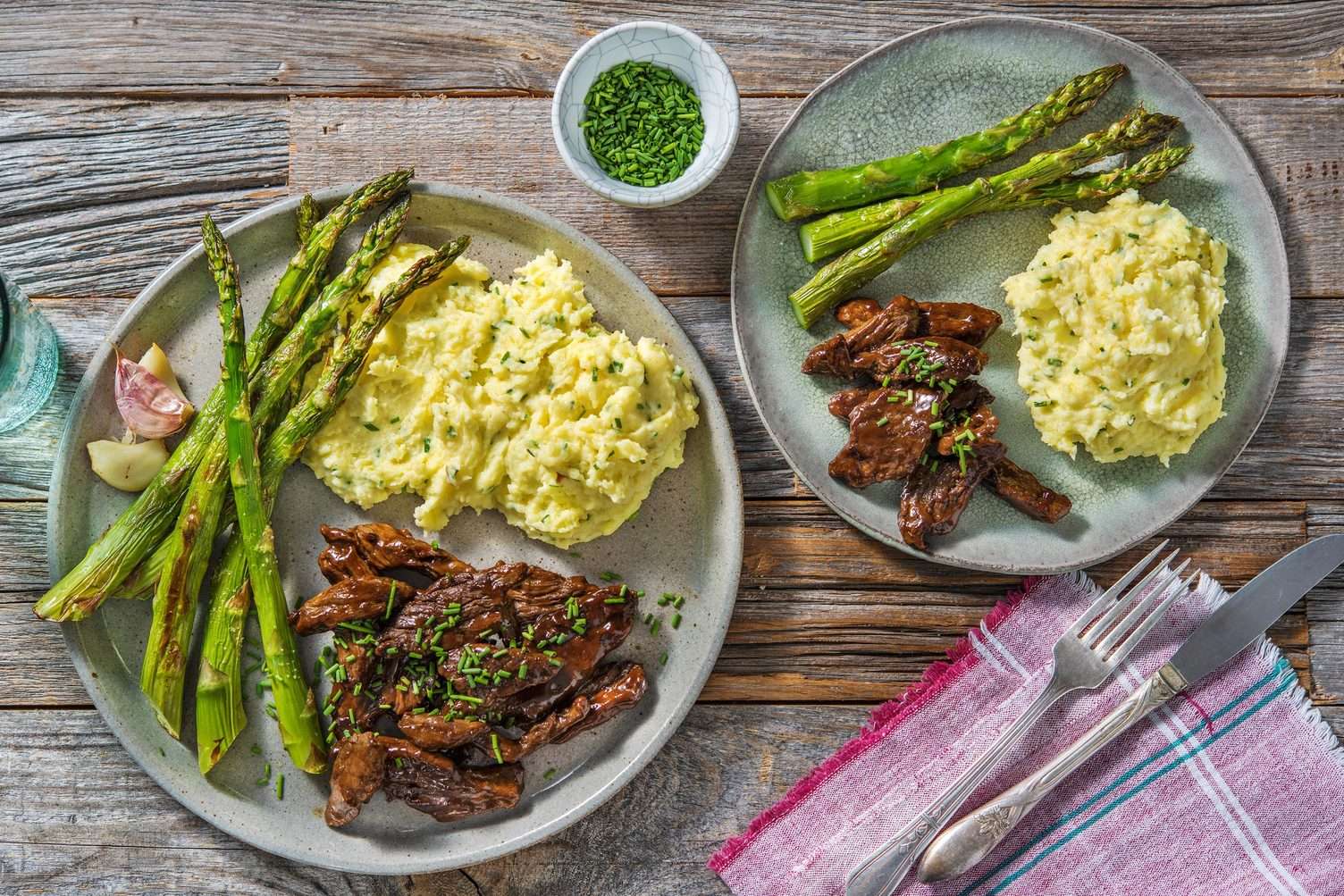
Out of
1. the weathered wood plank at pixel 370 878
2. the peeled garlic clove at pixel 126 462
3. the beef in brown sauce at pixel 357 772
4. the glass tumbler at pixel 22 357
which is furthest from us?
the weathered wood plank at pixel 370 878

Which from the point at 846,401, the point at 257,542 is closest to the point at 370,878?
the point at 257,542

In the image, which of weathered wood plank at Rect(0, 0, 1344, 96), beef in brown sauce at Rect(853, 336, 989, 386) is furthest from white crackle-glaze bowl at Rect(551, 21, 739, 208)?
beef in brown sauce at Rect(853, 336, 989, 386)

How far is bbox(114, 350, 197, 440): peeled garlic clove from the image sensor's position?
4.27m

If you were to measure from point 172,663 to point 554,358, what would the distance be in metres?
2.19

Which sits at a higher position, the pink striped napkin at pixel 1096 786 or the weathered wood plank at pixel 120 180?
the weathered wood plank at pixel 120 180

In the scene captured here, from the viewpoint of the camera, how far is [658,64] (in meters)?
4.43

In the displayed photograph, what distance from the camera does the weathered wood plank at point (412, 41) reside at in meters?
4.70

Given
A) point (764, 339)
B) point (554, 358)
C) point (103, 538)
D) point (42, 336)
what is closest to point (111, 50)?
point (42, 336)

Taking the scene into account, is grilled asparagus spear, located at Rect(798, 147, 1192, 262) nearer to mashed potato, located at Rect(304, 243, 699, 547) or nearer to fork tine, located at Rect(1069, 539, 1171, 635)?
mashed potato, located at Rect(304, 243, 699, 547)

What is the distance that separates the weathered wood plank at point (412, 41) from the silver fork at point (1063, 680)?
258 centimetres

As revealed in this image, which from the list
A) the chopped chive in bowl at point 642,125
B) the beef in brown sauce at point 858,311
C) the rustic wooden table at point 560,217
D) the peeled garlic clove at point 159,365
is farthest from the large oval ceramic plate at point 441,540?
the beef in brown sauce at point 858,311

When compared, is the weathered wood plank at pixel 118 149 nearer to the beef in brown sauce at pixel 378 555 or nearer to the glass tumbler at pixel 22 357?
the glass tumbler at pixel 22 357

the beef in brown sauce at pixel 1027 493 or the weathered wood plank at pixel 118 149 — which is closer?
the beef in brown sauce at pixel 1027 493

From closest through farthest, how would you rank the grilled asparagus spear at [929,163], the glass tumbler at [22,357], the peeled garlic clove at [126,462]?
1. the glass tumbler at [22,357]
2. the peeled garlic clove at [126,462]
3. the grilled asparagus spear at [929,163]
